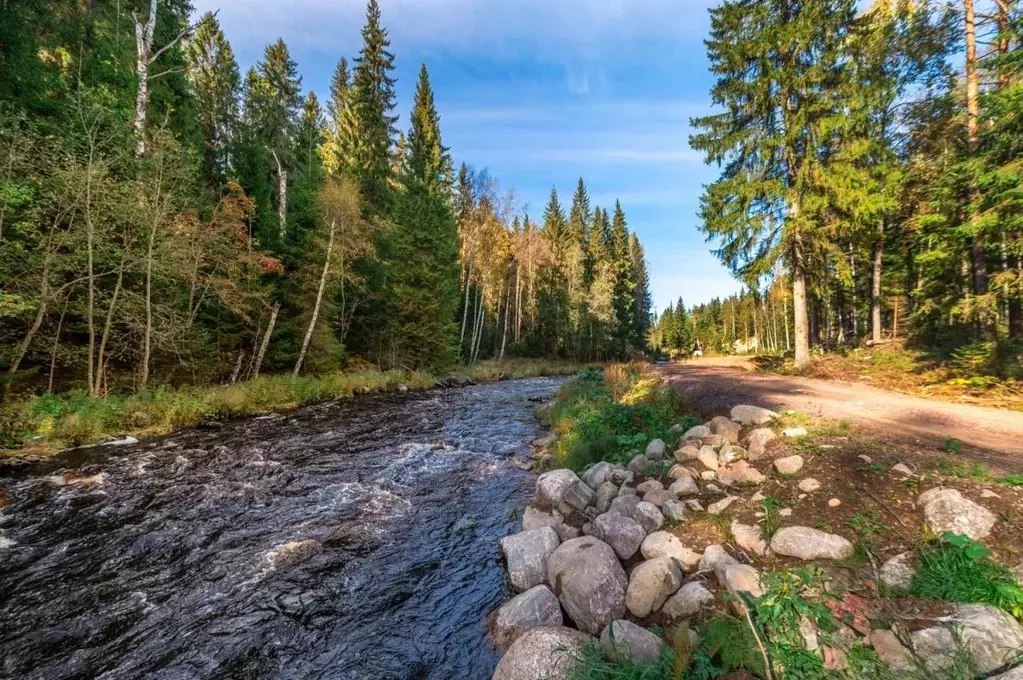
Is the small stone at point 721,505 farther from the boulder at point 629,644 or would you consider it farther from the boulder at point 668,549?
the boulder at point 629,644

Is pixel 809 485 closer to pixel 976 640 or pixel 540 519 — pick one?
pixel 976 640

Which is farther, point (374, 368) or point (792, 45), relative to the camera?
point (374, 368)

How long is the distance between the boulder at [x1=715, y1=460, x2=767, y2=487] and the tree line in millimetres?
9925

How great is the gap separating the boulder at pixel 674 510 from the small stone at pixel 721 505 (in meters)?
0.29

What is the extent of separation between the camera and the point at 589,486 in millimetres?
6441

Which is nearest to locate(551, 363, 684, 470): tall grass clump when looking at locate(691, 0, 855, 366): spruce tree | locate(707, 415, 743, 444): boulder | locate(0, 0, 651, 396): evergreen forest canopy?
locate(707, 415, 743, 444): boulder

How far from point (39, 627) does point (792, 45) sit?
21862 mm

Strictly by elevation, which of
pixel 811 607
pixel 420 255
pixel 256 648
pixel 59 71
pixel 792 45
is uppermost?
pixel 792 45

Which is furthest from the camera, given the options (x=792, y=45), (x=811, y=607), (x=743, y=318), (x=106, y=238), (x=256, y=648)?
(x=743, y=318)

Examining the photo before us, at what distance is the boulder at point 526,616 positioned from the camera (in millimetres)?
3908

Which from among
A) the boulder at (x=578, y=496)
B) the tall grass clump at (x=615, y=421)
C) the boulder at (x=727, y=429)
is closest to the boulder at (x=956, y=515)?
the boulder at (x=727, y=429)

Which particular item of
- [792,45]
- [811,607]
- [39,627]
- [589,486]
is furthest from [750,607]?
[792,45]

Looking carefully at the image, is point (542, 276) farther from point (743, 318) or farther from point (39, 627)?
point (743, 318)

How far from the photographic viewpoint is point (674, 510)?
190 inches
